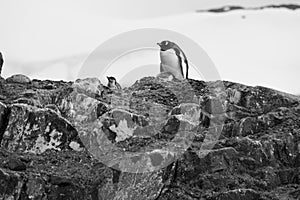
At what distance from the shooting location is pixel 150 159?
45.6ft

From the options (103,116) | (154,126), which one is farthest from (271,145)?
(103,116)

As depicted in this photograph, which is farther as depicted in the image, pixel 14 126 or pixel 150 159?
pixel 14 126

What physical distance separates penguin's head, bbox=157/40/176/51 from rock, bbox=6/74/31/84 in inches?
211

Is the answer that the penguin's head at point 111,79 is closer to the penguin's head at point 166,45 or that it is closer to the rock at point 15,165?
the penguin's head at point 166,45

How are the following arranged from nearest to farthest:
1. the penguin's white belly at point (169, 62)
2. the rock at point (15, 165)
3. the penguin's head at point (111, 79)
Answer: the rock at point (15, 165), the penguin's head at point (111, 79), the penguin's white belly at point (169, 62)

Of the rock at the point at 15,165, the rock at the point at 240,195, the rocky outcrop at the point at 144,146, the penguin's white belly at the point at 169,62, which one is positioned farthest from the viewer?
the penguin's white belly at the point at 169,62

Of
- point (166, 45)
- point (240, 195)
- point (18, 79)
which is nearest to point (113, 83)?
point (18, 79)

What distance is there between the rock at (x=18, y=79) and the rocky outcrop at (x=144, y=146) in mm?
1327

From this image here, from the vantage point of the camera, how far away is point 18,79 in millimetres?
20375

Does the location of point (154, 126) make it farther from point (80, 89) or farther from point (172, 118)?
point (80, 89)

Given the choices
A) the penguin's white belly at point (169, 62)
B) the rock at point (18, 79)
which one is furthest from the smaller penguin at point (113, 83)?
the penguin's white belly at point (169, 62)

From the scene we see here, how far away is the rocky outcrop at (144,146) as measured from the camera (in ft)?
45.0

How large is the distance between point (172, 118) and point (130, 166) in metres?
2.99

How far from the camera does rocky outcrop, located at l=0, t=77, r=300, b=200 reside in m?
13.7
